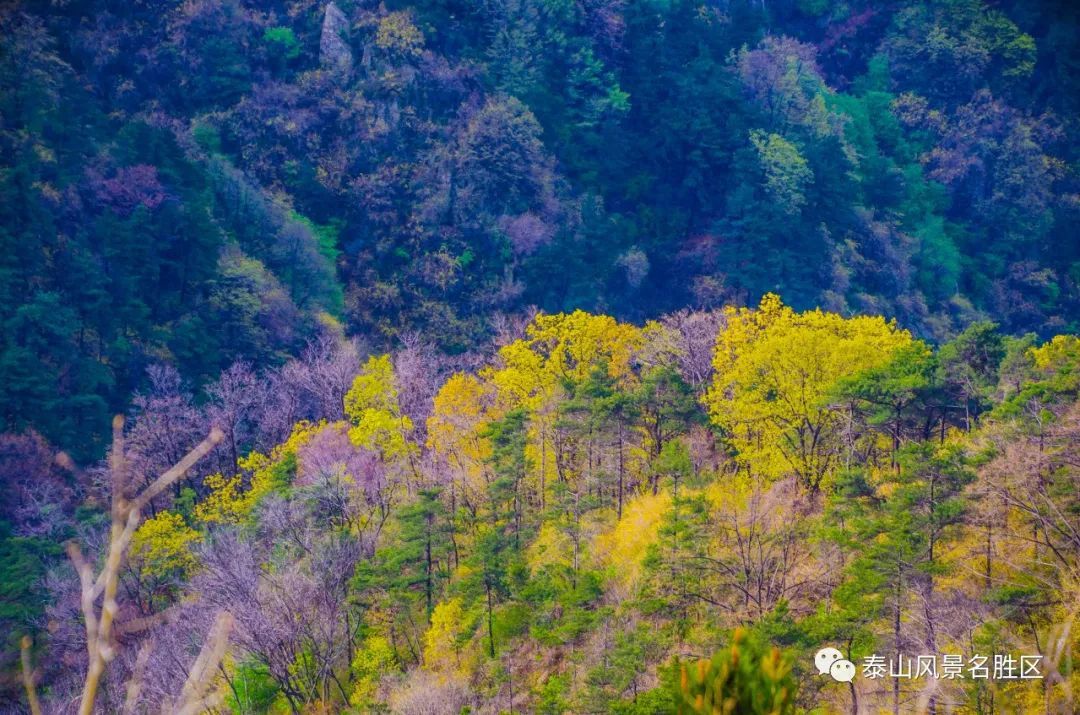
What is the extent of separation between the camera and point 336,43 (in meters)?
79.2

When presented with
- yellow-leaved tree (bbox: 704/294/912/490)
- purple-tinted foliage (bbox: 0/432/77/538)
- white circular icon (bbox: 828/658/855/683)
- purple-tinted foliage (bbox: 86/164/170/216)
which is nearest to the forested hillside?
yellow-leaved tree (bbox: 704/294/912/490)

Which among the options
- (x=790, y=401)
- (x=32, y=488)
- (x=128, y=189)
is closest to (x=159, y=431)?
(x=32, y=488)

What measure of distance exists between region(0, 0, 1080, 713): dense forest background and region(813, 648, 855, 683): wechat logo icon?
0.84 m

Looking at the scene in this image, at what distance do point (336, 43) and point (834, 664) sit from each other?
6583 centimetres

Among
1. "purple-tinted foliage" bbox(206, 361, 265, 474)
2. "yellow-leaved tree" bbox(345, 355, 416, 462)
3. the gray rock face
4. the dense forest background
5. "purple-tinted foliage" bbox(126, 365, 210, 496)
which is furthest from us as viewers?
the gray rock face

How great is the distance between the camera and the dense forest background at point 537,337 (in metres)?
28.9

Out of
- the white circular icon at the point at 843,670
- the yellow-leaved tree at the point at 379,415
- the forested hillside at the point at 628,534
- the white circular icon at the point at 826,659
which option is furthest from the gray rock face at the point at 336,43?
the white circular icon at the point at 843,670

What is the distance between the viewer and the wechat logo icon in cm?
2370

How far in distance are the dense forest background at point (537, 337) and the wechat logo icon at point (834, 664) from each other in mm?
841

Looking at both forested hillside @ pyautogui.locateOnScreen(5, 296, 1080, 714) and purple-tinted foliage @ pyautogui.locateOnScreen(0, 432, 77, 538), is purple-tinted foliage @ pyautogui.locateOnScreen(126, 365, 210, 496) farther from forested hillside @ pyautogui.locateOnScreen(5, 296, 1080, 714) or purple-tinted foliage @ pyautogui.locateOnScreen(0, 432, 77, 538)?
forested hillside @ pyautogui.locateOnScreen(5, 296, 1080, 714)

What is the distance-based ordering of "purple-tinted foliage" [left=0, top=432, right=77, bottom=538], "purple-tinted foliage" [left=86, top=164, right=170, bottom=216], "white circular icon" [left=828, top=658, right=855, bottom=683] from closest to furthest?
"white circular icon" [left=828, top=658, right=855, bottom=683]
"purple-tinted foliage" [left=0, top=432, right=77, bottom=538]
"purple-tinted foliage" [left=86, top=164, right=170, bottom=216]

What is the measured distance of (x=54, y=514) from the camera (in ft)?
164

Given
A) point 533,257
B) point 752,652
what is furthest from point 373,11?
point 752,652

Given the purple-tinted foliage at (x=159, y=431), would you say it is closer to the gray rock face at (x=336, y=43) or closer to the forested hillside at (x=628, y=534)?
the forested hillside at (x=628, y=534)
